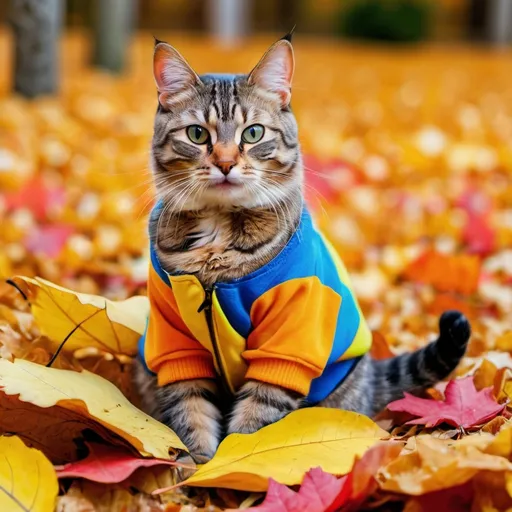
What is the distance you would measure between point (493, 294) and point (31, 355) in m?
1.86

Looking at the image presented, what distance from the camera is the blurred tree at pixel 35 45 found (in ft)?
18.5

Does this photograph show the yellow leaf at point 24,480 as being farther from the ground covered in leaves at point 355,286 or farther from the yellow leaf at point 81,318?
the yellow leaf at point 81,318

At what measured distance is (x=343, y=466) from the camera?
1.75 meters

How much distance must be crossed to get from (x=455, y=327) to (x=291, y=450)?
56cm

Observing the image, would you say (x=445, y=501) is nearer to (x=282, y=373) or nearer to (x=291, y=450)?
(x=291, y=450)

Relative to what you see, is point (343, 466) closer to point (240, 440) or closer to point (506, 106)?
point (240, 440)

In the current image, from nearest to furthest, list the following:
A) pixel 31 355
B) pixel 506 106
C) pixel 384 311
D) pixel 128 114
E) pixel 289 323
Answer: pixel 289 323 < pixel 31 355 < pixel 384 311 < pixel 128 114 < pixel 506 106

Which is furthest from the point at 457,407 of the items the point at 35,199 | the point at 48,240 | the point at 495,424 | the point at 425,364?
the point at 35,199

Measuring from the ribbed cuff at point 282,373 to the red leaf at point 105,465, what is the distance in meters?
0.31

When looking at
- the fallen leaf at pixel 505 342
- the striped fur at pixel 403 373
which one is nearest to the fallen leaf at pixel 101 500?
the striped fur at pixel 403 373

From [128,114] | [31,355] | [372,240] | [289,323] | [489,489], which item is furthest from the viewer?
[128,114]

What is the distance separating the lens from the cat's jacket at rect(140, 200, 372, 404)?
1913 mm

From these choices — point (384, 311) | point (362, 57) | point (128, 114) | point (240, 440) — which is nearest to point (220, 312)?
point (240, 440)

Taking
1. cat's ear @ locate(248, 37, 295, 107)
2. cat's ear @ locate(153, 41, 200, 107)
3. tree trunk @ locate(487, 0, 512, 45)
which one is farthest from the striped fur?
tree trunk @ locate(487, 0, 512, 45)
